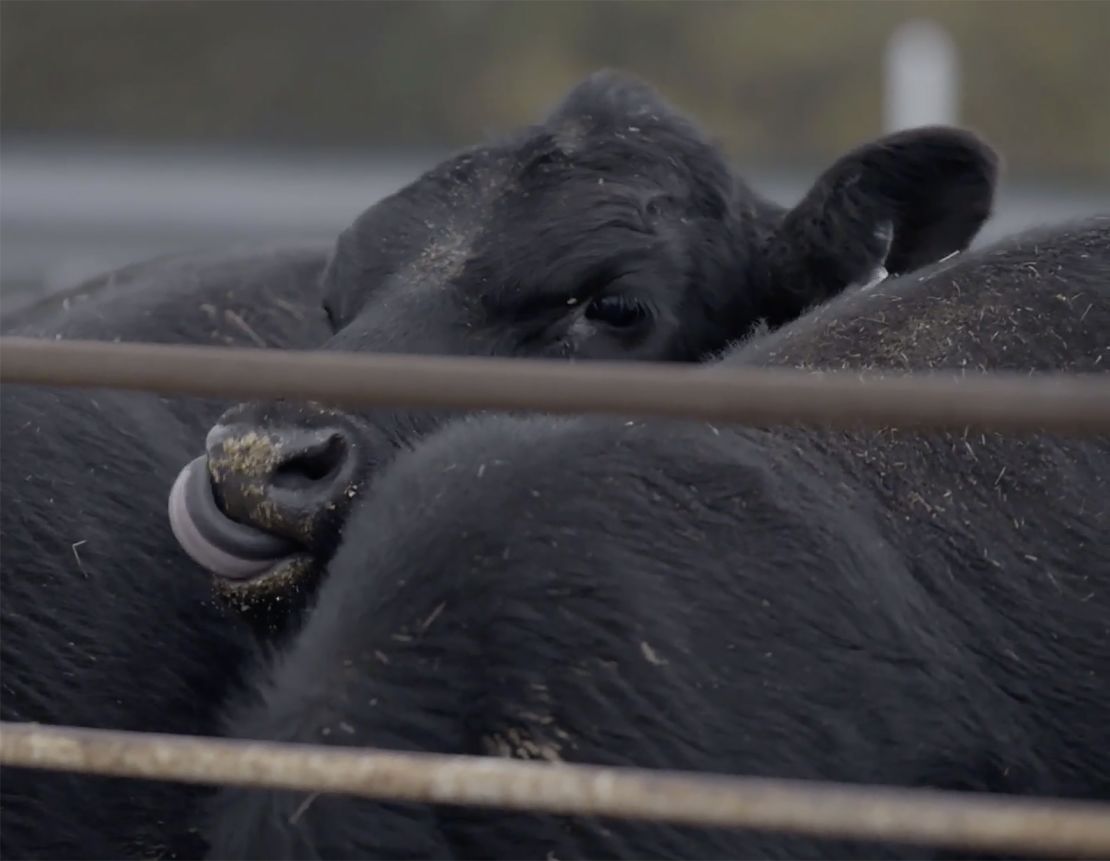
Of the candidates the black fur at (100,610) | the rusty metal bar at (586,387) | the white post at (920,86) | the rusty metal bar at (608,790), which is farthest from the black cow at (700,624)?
the white post at (920,86)

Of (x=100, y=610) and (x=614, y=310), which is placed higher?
(x=614, y=310)

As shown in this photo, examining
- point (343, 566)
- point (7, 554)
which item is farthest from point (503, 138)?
point (343, 566)

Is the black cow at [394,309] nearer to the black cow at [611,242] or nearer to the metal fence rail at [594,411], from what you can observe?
the black cow at [611,242]

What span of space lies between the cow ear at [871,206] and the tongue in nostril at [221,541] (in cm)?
148

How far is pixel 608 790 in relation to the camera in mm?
1704

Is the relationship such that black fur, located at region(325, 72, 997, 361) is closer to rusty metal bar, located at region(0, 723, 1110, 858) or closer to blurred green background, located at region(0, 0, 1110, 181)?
rusty metal bar, located at region(0, 723, 1110, 858)

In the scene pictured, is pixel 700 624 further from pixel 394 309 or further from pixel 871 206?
pixel 871 206

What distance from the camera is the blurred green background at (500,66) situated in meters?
24.7

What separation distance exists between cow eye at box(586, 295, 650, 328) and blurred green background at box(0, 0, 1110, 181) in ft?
67.3

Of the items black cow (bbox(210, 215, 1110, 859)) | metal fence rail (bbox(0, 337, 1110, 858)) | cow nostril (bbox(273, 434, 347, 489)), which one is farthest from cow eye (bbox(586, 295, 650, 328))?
metal fence rail (bbox(0, 337, 1110, 858))

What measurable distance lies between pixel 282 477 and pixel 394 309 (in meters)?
0.69

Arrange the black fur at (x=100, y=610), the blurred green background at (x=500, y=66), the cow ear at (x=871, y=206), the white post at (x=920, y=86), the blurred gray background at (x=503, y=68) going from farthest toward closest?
the blurred green background at (x=500, y=66) < the blurred gray background at (x=503, y=68) < the white post at (x=920, y=86) < the cow ear at (x=871, y=206) < the black fur at (x=100, y=610)

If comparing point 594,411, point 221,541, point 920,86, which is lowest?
point 920,86

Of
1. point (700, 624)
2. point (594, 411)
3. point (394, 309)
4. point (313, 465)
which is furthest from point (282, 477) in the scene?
point (594, 411)
